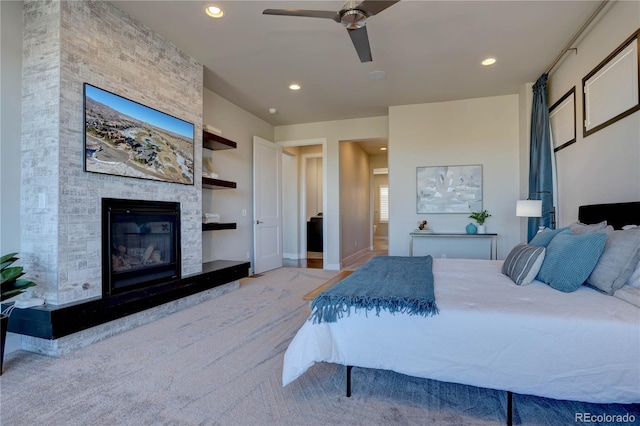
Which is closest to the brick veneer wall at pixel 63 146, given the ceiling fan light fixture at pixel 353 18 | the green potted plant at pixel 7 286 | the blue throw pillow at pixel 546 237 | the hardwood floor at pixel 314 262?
the green potted plant at pixel 7 286

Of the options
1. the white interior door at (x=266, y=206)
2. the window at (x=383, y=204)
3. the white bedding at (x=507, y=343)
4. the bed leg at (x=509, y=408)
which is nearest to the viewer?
the white bedding at (x=507, y=343)

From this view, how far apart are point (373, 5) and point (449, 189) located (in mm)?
3522

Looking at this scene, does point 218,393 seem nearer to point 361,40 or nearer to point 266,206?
point 361,40

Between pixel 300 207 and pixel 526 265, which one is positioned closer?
pixel 526 265

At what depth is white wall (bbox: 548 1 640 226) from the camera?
2367mm

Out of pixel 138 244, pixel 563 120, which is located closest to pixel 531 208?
pixel 563 120

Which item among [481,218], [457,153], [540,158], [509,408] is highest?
[457,153]

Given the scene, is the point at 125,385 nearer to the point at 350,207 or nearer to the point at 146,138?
the point at 146,138

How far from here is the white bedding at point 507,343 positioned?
137 centimetres

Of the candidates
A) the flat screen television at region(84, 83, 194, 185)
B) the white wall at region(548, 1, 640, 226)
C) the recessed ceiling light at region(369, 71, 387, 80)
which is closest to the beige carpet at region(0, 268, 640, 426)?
the flat screen television at region(84, 83, 194, 185)

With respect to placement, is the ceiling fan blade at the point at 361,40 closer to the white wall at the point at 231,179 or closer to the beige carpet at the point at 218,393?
the beige carpet at the point at 218,393

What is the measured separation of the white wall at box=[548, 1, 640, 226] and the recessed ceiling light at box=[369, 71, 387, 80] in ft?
6.54

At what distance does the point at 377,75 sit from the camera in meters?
4.03

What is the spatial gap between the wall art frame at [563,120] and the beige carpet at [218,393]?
2778 millimetres
